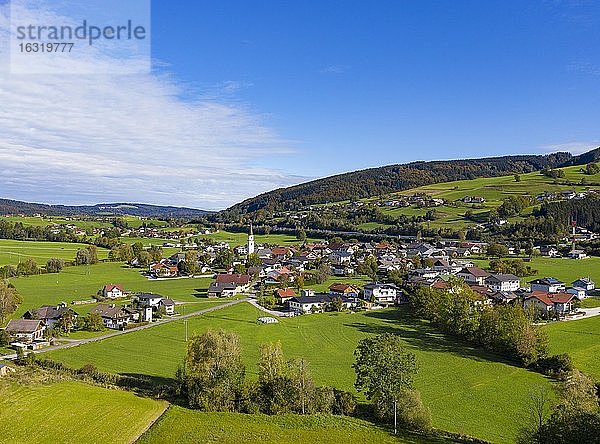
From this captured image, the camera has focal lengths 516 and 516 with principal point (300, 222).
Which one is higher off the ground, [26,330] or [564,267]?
[564,267]

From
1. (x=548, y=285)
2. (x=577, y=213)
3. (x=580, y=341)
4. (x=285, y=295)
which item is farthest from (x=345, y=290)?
(x=577, y=213)

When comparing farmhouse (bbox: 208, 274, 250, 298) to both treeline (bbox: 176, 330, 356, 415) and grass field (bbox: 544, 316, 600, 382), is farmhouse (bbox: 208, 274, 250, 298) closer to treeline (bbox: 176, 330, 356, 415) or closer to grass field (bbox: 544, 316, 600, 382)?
treeline (bbox: 176, 330, 356, 415)

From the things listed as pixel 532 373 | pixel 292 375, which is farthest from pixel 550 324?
pixel 292 375

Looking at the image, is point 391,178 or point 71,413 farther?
point 391,178

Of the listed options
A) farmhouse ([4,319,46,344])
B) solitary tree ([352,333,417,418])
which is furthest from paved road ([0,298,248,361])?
solitary tree ([352,333,417,418])

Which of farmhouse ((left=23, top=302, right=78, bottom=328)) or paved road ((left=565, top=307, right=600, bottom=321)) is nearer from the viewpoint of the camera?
farmhouse ((left=23, top=302, right=78, bottom=328))

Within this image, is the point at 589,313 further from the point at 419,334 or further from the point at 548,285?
the point at 419,334
